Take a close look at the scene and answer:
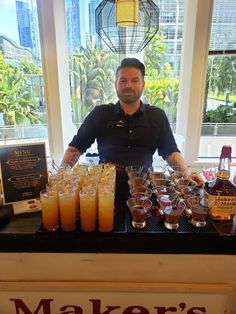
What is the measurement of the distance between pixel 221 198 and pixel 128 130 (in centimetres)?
104

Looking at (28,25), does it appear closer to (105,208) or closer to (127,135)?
(127,135)

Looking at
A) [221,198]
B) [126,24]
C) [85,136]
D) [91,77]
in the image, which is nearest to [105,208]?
[221,198]

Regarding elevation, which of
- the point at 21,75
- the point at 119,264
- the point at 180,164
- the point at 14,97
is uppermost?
the point at 21,75

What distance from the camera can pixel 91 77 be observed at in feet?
8.92

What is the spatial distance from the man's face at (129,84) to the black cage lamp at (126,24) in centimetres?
18

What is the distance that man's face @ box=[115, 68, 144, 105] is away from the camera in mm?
1839

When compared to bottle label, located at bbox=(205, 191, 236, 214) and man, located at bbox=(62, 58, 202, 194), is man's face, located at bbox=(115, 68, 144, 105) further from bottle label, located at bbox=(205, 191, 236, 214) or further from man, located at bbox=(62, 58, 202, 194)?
bottle label, located at bbox=(205, 191, 236, 214)

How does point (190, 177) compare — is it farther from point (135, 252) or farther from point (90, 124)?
point (90, 124)

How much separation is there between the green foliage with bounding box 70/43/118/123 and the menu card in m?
1.84

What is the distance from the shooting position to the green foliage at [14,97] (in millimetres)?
2582

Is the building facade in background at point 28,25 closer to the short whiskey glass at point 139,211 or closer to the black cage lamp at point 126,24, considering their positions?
the black cage lamp at point 126,24

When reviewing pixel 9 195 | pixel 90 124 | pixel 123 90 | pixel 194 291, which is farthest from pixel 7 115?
pixel 194 291

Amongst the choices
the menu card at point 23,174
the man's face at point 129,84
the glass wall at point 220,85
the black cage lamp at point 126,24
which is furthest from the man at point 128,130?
the glass wall at point 220,85

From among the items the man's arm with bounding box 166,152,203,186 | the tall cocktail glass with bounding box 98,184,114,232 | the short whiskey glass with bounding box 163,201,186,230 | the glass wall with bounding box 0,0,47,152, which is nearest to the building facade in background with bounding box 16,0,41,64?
the glass wall with bounding box 0,0,47,152
